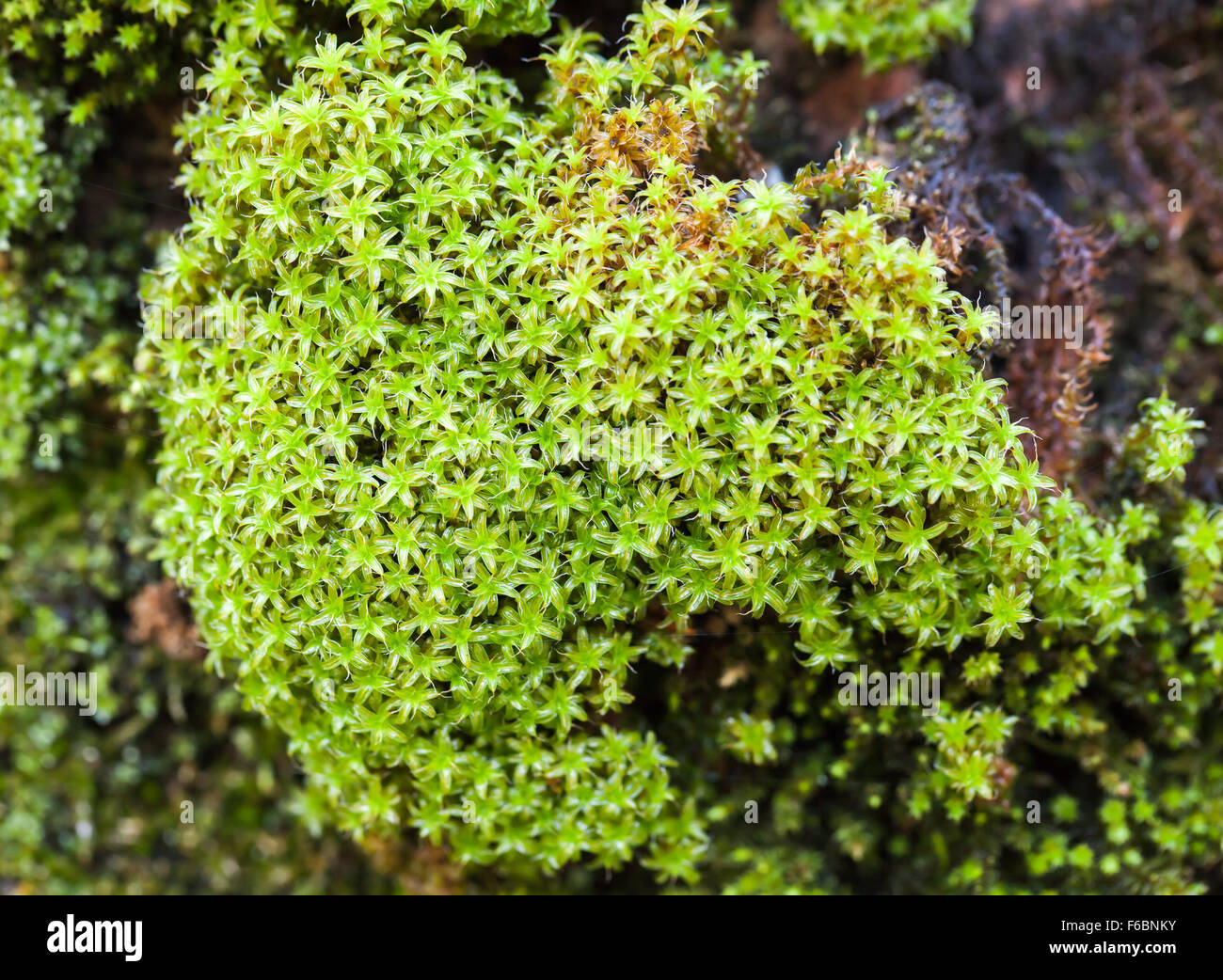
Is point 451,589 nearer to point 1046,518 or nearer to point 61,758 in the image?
point 1046,518

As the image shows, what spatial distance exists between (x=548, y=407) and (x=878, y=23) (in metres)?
1.93

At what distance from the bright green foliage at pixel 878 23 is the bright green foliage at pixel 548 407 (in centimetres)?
83

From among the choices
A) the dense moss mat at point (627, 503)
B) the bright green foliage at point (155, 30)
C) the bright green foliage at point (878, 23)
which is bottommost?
the dense moss mat at point (627, 503)

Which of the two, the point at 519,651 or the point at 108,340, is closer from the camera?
the point at 519,651

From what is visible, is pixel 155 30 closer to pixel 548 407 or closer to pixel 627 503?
pixel 548 407

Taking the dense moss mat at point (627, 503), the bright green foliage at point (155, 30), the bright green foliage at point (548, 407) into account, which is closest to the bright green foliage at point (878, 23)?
the dense moss mat at point (627, 503)

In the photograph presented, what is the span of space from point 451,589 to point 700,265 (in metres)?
1.08

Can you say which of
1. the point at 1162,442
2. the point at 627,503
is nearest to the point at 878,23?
the point at 1162,442

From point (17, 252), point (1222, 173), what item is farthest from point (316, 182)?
point (1222, 173)

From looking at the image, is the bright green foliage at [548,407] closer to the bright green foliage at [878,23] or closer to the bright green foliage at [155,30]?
the bright green foliage at [155,30]

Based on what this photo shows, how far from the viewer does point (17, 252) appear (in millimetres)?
3129

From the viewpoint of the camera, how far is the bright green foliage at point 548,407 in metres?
2.31

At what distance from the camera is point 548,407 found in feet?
7.91

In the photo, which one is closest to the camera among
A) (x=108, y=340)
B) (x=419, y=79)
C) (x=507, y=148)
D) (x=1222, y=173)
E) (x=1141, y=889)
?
(x=419, y=79)
